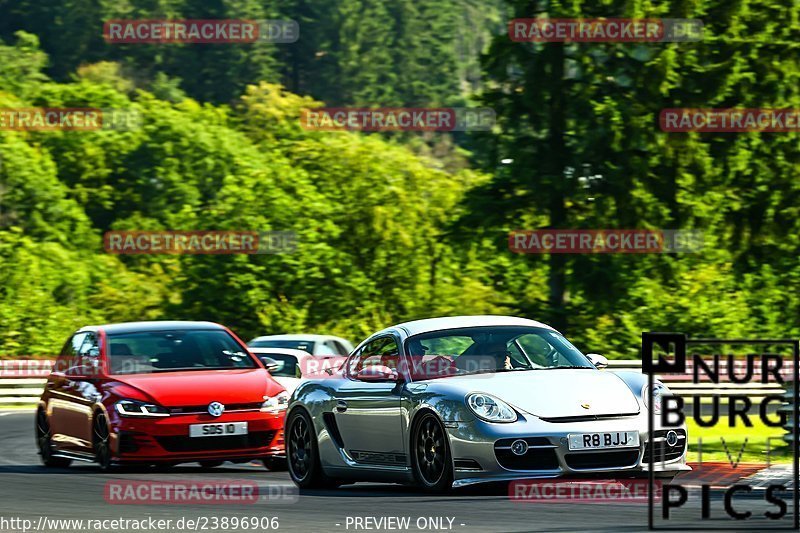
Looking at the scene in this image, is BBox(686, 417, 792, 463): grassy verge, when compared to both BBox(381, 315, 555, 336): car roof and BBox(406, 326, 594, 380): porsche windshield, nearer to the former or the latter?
BBox(406, 326, 594, 380): porsche windshield

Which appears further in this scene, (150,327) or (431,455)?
(150,327)

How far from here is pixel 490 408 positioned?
37.4 ft

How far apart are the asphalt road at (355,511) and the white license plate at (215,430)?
1.68 feet

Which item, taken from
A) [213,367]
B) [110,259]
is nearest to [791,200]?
[213,367]

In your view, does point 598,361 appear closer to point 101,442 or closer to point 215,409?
point 215,409

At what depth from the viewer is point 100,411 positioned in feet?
49.1

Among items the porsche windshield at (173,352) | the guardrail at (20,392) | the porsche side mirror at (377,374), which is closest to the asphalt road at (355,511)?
the porsche side mirror at (377,374)

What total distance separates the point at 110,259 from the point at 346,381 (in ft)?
202

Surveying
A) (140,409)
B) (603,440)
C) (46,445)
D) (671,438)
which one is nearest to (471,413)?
(603,440)

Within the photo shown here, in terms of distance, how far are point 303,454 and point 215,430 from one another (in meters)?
1.25

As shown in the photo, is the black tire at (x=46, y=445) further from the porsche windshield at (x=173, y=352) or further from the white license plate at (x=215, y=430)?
the white license plate at (x=215, y=430)

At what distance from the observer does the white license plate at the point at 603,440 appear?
1121 cm

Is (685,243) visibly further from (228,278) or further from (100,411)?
(100,411)

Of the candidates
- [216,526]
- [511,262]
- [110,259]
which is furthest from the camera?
[110,259]
